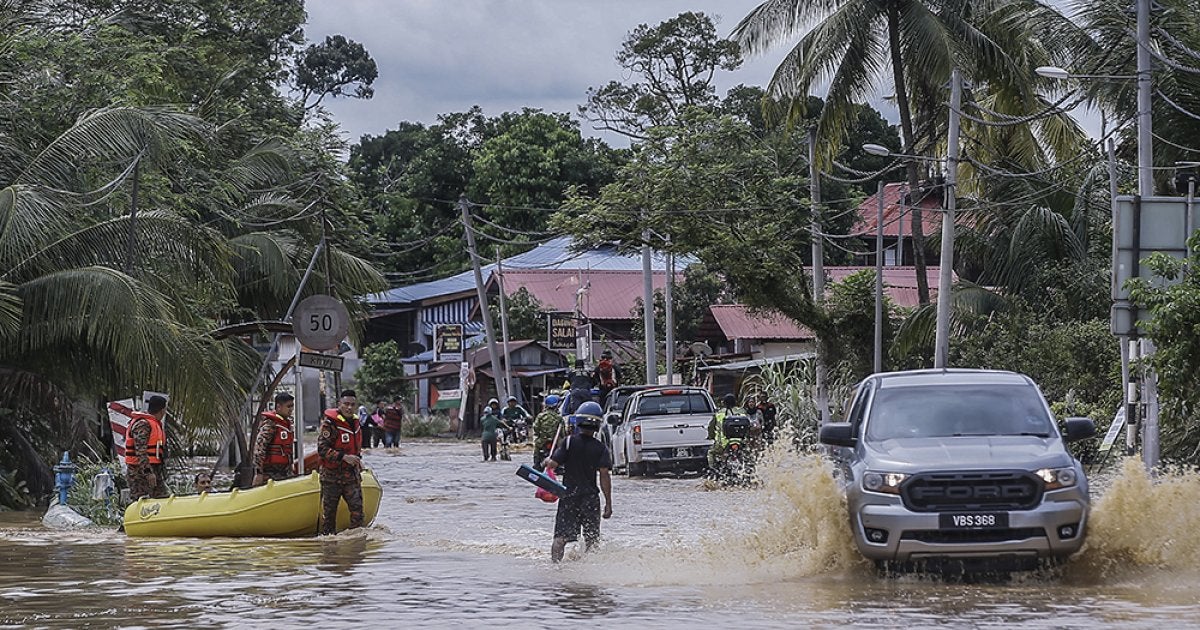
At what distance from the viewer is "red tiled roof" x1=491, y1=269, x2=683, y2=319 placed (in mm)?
67000

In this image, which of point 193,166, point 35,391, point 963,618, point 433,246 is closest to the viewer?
point 963,618

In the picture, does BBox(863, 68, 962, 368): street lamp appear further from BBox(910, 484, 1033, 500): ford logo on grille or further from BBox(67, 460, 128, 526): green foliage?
BBox(910, 484, 1033, 500): ford logo on grille

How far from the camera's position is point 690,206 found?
37.3 meters

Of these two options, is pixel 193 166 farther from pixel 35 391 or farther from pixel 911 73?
pixel 911 73

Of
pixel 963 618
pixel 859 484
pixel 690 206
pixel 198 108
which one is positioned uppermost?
pixel 198 108

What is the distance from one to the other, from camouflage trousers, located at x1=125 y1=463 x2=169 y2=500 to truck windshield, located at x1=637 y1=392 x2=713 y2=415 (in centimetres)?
1370

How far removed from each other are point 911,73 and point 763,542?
75.8 ft

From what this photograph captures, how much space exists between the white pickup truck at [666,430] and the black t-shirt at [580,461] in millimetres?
17069

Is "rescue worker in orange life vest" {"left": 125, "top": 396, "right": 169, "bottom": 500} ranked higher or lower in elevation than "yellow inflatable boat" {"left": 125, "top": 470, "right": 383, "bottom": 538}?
higher

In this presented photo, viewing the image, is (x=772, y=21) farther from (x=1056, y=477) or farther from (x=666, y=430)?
(x=1056, y=477)

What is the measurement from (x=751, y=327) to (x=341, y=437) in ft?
127

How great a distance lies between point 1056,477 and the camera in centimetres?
1282

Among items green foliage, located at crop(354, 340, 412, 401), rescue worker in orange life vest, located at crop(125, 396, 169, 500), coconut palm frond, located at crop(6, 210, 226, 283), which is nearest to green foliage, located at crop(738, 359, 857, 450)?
coconut palm frond, located at crop(6, 210, 226, 283)

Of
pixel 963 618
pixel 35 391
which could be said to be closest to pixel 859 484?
pixel 963 618
